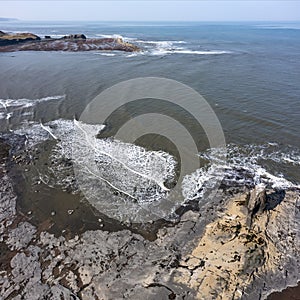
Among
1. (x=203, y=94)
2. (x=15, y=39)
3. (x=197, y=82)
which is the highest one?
(x=15, y=39)

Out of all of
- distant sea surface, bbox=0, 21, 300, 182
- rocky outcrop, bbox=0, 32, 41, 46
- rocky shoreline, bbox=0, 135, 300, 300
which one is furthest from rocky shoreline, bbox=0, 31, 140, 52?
rocky shoreline, bbox=0, 135, 300, 300

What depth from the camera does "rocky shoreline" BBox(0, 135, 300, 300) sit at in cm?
866

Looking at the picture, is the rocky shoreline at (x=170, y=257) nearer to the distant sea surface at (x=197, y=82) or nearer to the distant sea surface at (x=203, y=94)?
the distant sea surface at (x=203, y=94)

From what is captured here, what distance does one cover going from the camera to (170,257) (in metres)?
9.73

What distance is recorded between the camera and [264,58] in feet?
137

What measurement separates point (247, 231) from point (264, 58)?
39.1 meters

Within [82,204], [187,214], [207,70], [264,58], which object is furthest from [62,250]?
[264,58]

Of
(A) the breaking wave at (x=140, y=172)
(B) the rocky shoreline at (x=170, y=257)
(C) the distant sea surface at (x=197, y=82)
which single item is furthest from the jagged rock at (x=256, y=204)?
(C) the distant sea surface at (x=197, y=82)

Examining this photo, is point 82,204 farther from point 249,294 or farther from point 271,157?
point 271,157

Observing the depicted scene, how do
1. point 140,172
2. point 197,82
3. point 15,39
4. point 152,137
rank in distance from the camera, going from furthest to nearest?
1. point 15,39
2. point 197,82
3. point 152,137
4. point 140,172

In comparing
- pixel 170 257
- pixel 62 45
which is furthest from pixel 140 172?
pixel 62 45

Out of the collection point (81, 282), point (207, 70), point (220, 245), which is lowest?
point (81, 282)

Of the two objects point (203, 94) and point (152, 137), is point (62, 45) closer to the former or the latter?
point (203, 94)

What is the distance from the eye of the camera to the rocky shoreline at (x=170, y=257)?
8.66m
